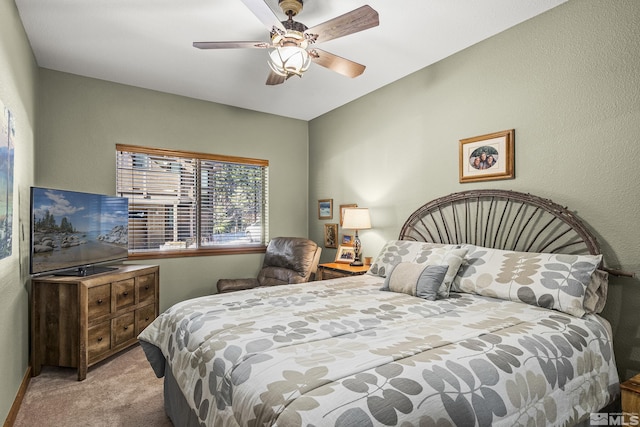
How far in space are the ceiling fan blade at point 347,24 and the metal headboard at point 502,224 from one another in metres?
1.63

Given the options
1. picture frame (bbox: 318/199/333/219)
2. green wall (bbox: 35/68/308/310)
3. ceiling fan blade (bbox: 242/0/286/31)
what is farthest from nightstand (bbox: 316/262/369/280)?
ceiling fan blade (bbox: 242/0/286/31)

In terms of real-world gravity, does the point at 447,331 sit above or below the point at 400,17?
below

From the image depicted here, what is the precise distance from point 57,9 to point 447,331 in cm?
330

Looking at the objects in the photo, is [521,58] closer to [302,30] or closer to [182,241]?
[302,30]

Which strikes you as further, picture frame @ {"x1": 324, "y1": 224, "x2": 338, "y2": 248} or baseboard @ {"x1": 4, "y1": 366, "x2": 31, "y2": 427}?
picture frame @ {"x1": 324, "y1": 224, "x2": 338, "y2": 248}

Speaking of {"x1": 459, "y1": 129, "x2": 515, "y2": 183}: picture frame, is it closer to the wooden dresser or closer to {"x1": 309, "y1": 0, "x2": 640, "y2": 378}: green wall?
{"x1": 309, "y1": 0, "x2": 640, "y2": 378}: green wall

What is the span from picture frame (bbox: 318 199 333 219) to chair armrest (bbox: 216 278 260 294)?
132 centimetres

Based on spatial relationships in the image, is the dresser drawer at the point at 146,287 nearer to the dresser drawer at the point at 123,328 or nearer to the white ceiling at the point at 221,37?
the dresser drawer at the point at 123,328

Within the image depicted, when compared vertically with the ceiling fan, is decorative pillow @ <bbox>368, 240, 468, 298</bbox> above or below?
below

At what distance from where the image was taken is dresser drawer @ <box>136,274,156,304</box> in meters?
3.35

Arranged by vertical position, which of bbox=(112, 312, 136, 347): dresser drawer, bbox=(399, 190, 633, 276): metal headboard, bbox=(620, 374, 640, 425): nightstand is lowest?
bbox=(112, 312, 136, 347): dresser drawer

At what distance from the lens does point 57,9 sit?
248 cm

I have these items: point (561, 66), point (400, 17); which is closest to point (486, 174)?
point (561, 66)

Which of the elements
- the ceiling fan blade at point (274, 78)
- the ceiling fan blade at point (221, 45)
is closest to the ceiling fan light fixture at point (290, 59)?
the ceiling fan blade at point (221, 45)
